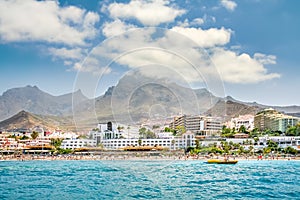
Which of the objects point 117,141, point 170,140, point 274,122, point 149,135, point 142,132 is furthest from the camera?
point 274,122

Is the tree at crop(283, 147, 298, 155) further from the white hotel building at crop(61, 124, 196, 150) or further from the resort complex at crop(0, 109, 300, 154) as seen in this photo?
the white hotel building at crop(61, 124, 196, 150)

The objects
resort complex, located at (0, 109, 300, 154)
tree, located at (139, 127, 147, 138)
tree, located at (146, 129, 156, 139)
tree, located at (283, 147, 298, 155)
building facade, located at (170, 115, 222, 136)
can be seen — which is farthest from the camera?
building facade, located at (170, 115, 222, 136)

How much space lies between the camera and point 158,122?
4472 cm

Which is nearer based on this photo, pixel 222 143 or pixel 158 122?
pixel 158 122

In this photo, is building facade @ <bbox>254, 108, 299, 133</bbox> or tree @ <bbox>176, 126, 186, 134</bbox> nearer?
tree @ <bbox>176, 126, 186, 134</bbox>

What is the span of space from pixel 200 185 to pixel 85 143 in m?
47.0

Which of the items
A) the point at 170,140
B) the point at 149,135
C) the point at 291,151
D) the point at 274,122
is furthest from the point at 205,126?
the point at 274,122

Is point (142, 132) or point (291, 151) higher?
point (142, 132)

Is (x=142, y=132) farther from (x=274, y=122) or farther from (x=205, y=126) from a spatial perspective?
(x=274, y=122)

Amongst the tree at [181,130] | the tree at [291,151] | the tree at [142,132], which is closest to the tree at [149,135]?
the tree at [142,132]

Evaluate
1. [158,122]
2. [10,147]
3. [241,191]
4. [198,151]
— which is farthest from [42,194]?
[10,147]

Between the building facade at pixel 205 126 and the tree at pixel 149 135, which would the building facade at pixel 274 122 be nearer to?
the building facade at pixel 205 126

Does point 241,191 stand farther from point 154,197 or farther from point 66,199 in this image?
point 66,199

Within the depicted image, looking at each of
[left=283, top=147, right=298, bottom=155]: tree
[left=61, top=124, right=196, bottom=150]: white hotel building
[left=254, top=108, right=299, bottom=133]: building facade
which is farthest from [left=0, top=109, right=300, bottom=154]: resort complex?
[left=254, top=108, right=299, bottom=133]: building facade
